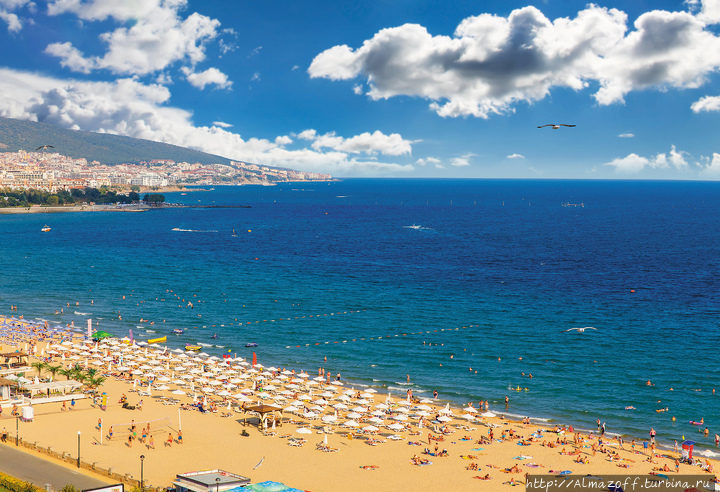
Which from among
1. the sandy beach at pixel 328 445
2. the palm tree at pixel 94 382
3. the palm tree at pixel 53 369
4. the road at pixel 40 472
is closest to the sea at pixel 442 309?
the sandy beach at pixel 328 445

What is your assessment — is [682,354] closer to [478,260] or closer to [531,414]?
[531,414]

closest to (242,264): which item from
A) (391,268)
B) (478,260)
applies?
(391,268)

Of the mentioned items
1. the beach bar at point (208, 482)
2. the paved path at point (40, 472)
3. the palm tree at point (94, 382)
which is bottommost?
the palm tree at point (94, 382)

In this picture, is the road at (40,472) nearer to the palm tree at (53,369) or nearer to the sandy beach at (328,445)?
the sandy beach at (328,445)

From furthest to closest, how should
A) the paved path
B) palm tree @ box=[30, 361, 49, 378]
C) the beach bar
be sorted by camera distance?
palm tree @ box=[30, 361, 49, 378] → the paved path → the beach bar

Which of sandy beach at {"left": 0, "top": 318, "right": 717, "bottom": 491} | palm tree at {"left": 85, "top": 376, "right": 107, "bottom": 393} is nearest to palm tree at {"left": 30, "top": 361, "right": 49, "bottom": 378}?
sandy beach at {"left": 0, "top": 318, "right": 717, "bottom": 491}

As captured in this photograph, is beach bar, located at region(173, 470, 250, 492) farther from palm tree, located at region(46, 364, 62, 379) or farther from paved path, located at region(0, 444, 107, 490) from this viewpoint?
palm tree, located at region(46, 364, 62, 379)

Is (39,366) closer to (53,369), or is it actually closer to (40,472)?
(53,369)
